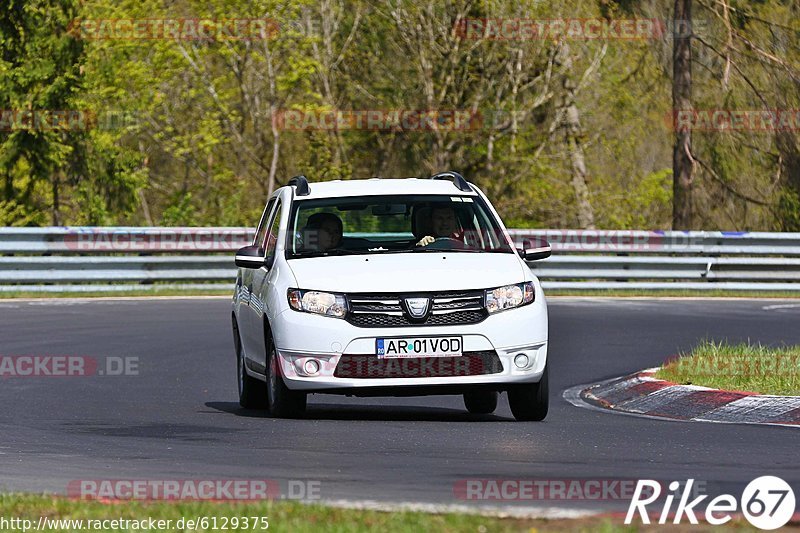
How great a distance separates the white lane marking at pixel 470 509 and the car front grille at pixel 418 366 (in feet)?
12.1

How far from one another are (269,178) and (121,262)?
15862mm

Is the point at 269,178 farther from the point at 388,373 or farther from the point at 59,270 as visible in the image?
the point at 388,373

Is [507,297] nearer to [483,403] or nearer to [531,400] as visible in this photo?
[531,400]

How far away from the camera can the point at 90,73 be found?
119 ft

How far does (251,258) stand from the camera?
1215 cm

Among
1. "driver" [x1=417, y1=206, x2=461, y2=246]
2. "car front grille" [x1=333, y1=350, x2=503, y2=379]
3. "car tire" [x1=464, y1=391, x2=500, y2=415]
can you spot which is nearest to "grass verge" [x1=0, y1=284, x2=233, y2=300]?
"car tire" [x1=464, y1=391, x2=500, y2=415]

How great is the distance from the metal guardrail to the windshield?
14496 mm

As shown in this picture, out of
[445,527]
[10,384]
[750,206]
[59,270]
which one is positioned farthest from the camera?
[750,206]

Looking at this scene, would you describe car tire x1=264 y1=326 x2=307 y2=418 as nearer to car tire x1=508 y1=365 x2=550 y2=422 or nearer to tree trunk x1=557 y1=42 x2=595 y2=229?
car tire x1=508 y1=365 x2=550 y2=422

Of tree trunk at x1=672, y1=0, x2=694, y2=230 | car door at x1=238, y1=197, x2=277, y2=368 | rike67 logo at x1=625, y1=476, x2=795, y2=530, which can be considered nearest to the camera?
rike67 logo at x1=625, y1=476, x2=795, y2=530

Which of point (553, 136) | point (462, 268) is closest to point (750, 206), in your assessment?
point (553, 136)

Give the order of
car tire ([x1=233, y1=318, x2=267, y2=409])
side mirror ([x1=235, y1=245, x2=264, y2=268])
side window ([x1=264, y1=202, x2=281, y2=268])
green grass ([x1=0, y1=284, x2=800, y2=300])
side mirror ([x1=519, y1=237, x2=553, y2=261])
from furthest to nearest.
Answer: green grass ([x1=0, y1=284, x2=800, y2=300]) → car tire ([x1=233, y1=318, x2=267, y2=409]) → side window ([x1=264, y1=202, x2=281, y2=268]) → side mirror ([x1=235, y1=245, x2=264, y2=268]) → side mirror ([x1=519, y1=237, x2=553, y2=261])

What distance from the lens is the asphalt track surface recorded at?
8.36 metres

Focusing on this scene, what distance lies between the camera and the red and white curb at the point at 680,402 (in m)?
11.7
